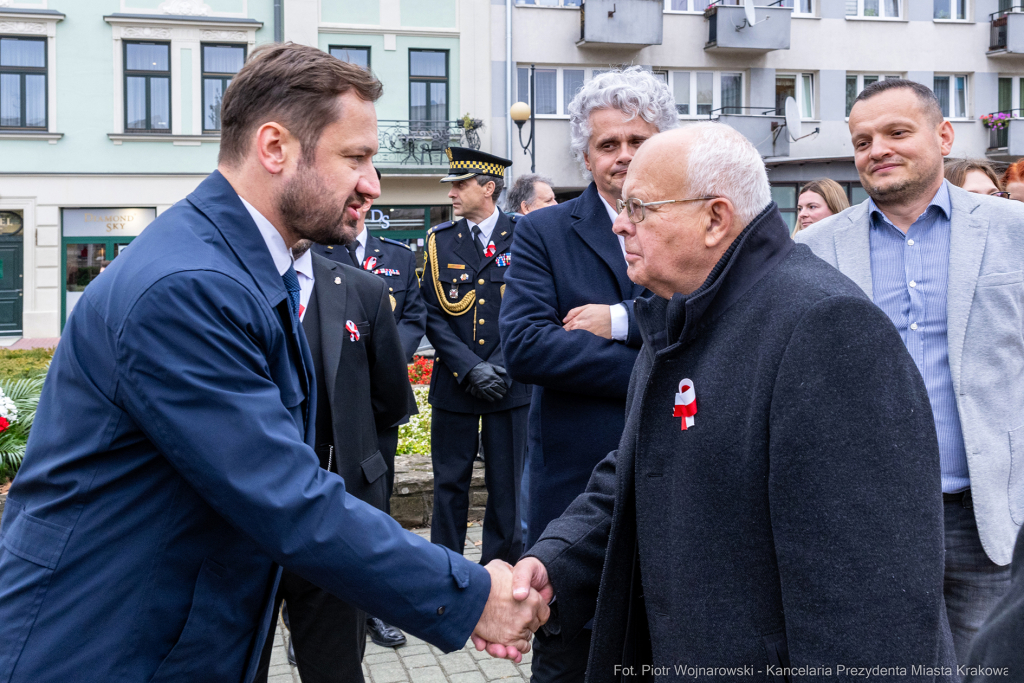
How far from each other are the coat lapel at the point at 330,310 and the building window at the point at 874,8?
26822mm

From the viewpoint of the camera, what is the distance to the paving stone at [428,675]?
4230mm

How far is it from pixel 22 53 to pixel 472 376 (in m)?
22.4

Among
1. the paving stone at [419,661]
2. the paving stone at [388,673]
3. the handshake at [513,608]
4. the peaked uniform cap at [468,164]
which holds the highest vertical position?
the peaked uniform cap at [468,164]

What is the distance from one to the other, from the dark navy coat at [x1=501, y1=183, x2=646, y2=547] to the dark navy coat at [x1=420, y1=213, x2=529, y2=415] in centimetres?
255

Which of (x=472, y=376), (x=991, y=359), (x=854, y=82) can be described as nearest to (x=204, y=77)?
(x=854, y=82)

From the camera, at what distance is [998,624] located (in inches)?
45.1

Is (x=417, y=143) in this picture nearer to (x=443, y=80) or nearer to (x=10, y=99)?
(x=443, y=80)

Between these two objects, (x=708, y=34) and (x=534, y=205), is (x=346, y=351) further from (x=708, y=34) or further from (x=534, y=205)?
(x=708, y=34)

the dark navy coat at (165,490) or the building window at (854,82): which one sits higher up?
the building window at (854,82)

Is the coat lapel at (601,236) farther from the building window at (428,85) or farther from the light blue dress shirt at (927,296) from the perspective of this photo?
the building window at (428,85)

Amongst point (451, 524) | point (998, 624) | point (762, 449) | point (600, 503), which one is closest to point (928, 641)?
point (762, 449)

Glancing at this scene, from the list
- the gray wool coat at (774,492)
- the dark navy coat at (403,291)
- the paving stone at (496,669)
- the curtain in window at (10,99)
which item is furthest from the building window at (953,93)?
the gray wool coat at (774,492)

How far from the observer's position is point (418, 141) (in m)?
24.4

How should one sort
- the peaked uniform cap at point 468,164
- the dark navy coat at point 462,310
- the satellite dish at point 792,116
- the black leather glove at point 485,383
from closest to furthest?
the black leather glove at point 485,383
the dark navy coat at point 462,310
the peaked uniform cap at point 468,164
the satellite dish at point 792,116
